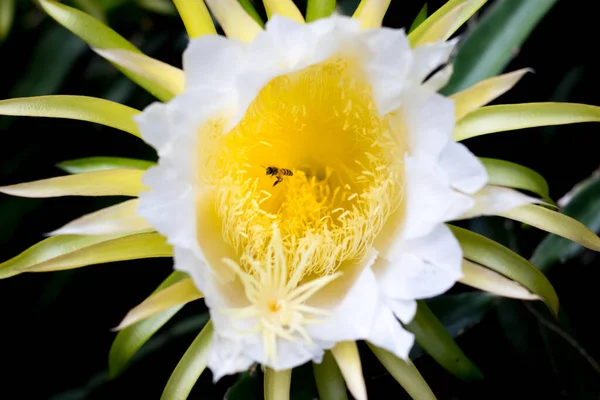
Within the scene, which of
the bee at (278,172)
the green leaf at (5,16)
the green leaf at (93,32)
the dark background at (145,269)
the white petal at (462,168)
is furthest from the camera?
the green leaf at (5,16)

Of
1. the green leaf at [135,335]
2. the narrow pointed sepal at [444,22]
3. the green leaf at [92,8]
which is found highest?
the green leaf at [92,8]

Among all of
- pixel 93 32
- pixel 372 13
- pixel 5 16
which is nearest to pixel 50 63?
pixel 5 16

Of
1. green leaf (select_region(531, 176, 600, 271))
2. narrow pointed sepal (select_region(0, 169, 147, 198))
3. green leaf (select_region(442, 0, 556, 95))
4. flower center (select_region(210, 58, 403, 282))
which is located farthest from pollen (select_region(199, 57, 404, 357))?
green leaf (select_region(531, 176, 600, 271))

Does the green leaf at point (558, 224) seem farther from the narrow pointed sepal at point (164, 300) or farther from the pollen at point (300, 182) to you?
the narrow pointed sepal at point (164, 300)

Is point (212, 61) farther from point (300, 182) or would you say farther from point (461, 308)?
point (461, 308)

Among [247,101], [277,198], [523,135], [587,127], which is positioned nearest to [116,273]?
[277,198]

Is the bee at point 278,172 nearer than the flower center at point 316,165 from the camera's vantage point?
No

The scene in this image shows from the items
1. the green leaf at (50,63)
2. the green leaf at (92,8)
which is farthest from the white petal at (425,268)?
the green leaf at (50,63)
